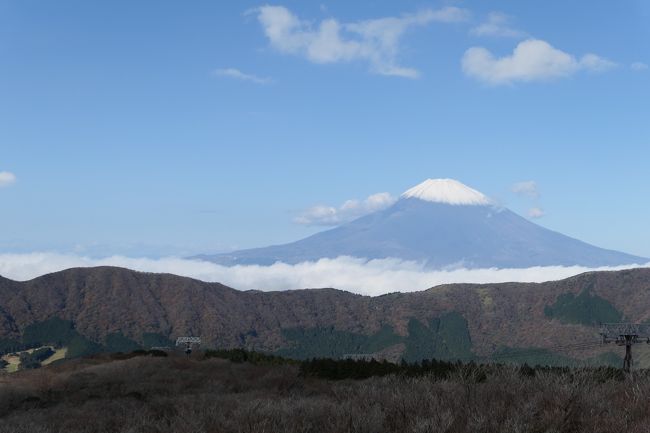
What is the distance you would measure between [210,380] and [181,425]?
84.5 feet

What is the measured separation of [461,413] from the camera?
1261 centimetres

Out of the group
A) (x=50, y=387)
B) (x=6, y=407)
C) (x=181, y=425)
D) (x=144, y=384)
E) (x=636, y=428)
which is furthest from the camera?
(x=50, y=387)

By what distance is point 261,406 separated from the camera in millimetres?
13719

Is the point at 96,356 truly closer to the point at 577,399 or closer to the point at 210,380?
the point at 210,380

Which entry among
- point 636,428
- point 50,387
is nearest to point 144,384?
point 50,387

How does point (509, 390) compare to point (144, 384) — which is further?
A: point (144, 384)

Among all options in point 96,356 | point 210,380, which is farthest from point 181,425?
point 96,356

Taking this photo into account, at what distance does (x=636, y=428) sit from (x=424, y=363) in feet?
94.6

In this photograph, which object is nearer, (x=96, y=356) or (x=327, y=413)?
(x=327, y=413)

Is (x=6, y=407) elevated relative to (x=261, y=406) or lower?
lower

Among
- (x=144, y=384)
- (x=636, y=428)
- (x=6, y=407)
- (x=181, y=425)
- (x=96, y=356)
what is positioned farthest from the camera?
(x=96, y=356)

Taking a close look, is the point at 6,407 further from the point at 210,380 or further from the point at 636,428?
the point at 636,428

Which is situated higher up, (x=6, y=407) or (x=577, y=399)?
(x=577, y=399)

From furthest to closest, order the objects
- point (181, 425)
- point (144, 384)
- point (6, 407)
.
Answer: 1. point (144, 384)
2. point (6, 407)
3. point (181, 425)
